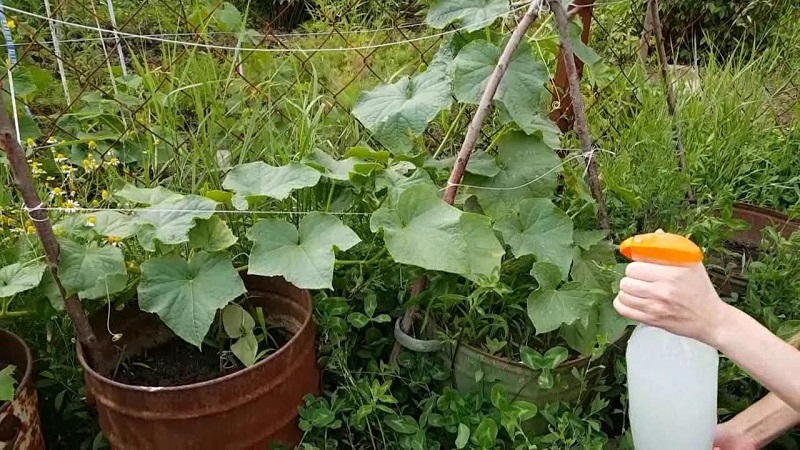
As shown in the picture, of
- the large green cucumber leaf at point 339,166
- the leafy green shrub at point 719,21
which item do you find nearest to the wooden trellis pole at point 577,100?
the large green cucumber leaf at point 339,166

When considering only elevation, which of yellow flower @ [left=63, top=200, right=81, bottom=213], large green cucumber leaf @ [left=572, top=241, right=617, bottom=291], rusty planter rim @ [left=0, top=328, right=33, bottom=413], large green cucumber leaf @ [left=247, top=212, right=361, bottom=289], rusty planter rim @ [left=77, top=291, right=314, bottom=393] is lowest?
rusty planter rim @ [left=0, top=328, right=33, bottom=413]

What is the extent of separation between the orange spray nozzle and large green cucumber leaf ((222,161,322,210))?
2.09ft

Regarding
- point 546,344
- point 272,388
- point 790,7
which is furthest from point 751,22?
point 272,388

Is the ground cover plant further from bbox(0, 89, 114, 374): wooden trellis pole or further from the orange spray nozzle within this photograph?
the orange spray nozzle

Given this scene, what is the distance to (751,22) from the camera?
11.9ft

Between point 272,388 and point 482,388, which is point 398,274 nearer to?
Result: point 482,388

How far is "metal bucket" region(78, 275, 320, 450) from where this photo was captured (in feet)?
4.29

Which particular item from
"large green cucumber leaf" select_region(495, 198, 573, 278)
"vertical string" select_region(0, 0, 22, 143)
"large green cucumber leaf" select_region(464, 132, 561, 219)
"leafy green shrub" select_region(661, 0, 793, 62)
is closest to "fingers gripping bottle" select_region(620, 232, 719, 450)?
"large green cucumber leaf" select_region(495, 198, 573, 278)

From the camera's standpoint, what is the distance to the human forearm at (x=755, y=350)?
104cm

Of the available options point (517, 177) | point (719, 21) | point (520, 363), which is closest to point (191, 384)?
point (520, 363)

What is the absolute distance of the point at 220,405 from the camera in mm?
1328

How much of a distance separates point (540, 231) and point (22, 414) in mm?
981

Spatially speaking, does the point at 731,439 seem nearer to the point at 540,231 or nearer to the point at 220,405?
the point at 540,231

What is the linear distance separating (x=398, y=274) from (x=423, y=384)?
0.84ft
